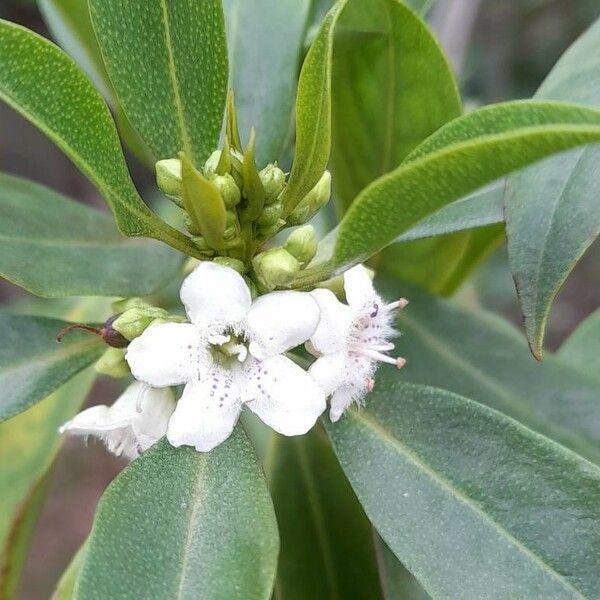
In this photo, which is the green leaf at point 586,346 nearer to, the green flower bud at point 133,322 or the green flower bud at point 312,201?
the green flower bud at point 312,201

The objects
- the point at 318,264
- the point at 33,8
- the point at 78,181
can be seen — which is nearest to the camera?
the point at 318,264

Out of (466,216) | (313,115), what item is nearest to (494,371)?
(466,216)

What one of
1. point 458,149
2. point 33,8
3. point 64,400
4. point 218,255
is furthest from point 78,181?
point 458,149

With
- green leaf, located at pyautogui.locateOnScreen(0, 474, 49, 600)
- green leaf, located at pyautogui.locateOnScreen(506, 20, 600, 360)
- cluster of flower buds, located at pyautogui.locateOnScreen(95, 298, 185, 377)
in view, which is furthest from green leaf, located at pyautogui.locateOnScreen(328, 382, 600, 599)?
green leaf, located at pyautogui.locateOnScreen(0, 474, 49, 600)

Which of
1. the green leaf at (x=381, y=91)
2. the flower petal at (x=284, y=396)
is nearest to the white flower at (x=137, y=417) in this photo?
the flower petal at (x=284, y=396)

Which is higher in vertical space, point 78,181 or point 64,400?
point 78,181

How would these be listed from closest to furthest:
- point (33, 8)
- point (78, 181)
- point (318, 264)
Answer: point (318, 264) → point (33, 8) → point (78, 181)

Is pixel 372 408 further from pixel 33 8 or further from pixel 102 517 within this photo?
pixel 33 8
